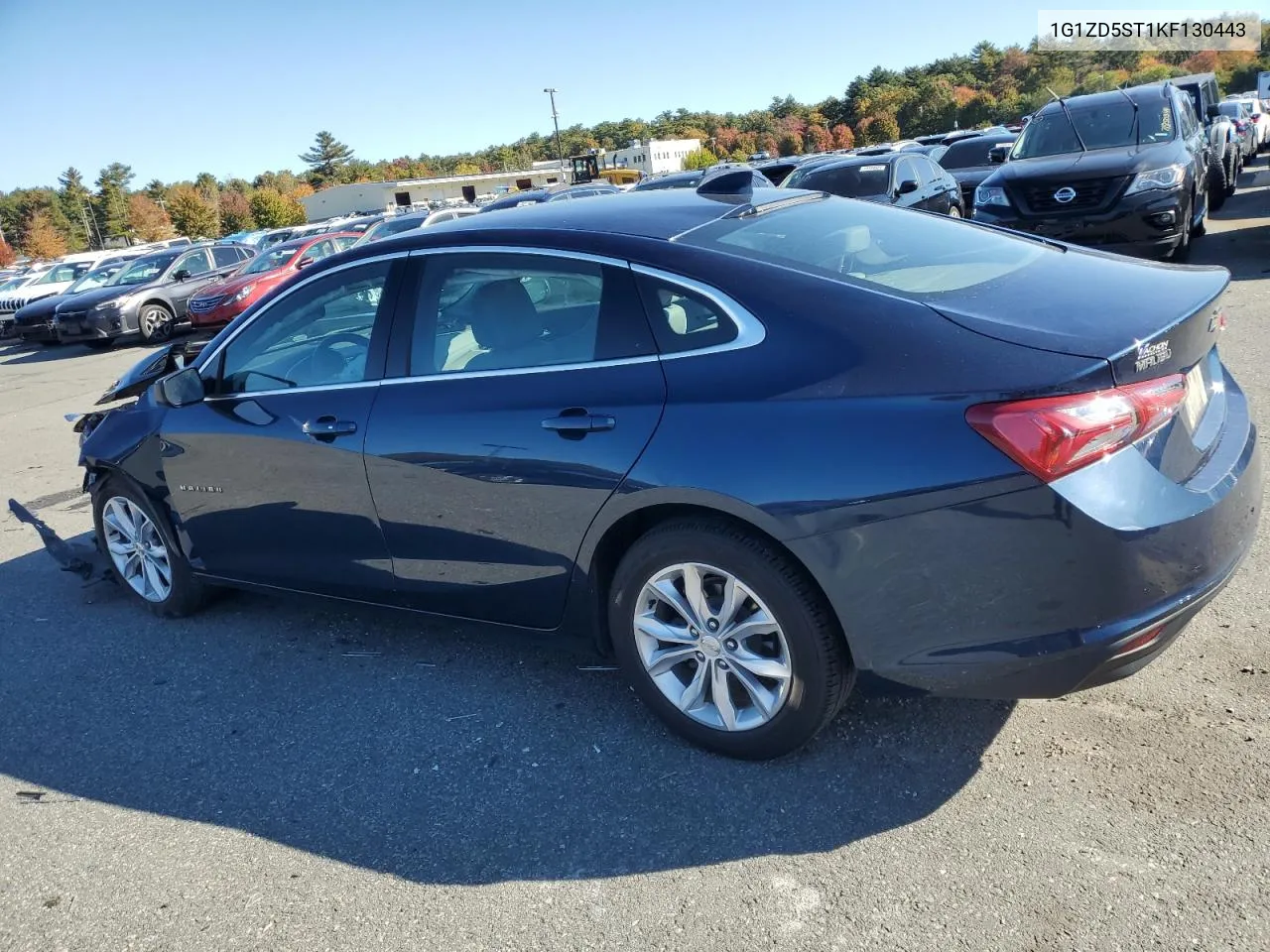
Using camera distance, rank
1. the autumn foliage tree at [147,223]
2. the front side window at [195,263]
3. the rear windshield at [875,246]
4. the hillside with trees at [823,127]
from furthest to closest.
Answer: the autumn foliage tree at [147,223] < the hillside with trees at [823,127] < the front side window at [195,263] < the rear windshield at [875,246]

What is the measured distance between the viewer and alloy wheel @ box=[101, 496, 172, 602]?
463 centimetres

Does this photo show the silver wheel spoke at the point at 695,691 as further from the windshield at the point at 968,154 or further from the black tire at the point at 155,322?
the windshield at the point at 968,154

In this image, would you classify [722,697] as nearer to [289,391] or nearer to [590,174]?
[289,391]

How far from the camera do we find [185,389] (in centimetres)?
421

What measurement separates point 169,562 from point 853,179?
1106 centimetres

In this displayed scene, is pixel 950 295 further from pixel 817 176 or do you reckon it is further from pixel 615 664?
pixel 817 176

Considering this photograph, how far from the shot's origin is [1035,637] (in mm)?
2473

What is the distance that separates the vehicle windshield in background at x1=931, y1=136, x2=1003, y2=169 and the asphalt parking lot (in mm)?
16536

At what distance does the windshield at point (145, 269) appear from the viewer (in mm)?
19062

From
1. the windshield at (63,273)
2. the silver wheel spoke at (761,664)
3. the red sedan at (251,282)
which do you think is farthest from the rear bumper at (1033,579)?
the windshield at (63,273)

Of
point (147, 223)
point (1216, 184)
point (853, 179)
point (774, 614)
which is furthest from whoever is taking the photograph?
point (147, 223)

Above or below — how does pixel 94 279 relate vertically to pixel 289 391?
above

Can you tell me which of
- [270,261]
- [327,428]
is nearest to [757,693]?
[327,428]

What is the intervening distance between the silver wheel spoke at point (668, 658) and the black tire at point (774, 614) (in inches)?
4.8
